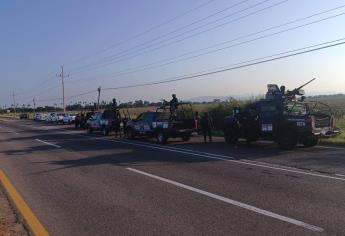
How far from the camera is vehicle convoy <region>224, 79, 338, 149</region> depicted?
1819 cm

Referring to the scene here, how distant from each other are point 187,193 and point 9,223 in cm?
345

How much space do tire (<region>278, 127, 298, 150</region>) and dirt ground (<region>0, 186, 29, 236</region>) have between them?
11638 mm

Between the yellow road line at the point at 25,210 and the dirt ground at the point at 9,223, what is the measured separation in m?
0.13

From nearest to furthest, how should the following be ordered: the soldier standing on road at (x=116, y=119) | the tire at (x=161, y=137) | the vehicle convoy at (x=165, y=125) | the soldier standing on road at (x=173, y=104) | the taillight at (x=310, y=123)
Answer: the taillight at (x=310, y=123) → the tire at (x=161, y=137) → the vehicle convoy at (x=165, y=125) → the soldier standing on road at (x=173, y=104) → the soldier standing on road at (x=116, y=119)

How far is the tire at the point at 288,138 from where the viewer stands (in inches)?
715

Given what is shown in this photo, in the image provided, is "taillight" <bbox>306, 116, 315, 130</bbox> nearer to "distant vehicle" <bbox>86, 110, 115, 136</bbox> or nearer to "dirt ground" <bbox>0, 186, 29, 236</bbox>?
"dirt ground" <bbox>0, 186, 29, 236</bbox>

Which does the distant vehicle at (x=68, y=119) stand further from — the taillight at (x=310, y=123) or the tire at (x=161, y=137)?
the taillight at (x=310, y=123)

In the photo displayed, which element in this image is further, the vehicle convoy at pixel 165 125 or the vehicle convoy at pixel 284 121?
the vehicle convoy at pixel 165 125

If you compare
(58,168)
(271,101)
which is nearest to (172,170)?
(58,168)

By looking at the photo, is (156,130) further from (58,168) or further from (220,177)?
(220,177)

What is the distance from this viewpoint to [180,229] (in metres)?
6.89

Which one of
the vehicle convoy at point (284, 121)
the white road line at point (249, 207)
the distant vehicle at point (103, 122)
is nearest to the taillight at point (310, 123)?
the vehicle convoy at point (284, 121)

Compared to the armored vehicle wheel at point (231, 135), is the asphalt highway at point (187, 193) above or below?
below

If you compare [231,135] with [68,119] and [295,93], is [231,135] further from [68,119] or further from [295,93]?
[68,119]
